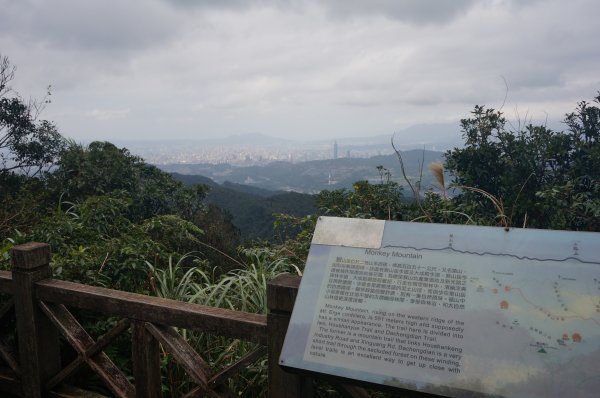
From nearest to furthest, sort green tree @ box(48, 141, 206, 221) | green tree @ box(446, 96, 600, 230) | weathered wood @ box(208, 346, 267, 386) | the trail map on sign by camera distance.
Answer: the trail map on sign
weathered wood @ box(208, 346, 267, 386)
green tree @ box(446, 96, 600, 230)
green tree @ box(48, 141, 206, 221)

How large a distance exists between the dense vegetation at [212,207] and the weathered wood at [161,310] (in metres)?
0.46

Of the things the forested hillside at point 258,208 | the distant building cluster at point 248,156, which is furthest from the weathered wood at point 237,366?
the distant building cluster at point 248,156

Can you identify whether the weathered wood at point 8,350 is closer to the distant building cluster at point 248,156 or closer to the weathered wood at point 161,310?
the weathered wood at point 161,310

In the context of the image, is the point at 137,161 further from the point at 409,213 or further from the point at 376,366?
the point at 376,366

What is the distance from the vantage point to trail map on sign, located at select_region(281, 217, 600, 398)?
1247mm

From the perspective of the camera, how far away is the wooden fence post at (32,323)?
2.26 meters

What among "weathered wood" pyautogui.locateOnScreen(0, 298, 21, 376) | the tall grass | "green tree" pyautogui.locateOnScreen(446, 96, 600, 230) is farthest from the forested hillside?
"weathered wood" pyautogui.locateOnScreen(0, 298, 21, 376)

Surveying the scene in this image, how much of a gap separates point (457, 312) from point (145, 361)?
1361mm

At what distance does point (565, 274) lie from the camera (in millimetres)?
1339

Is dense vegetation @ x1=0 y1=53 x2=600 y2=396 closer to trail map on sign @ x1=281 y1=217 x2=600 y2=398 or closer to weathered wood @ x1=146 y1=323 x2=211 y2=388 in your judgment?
weathered wood @ x1=146 y1=323 x2=211 y2=388

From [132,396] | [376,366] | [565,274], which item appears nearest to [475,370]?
[376,366]

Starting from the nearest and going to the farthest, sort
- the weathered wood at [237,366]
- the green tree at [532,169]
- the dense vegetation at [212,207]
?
the weathered wood at [237,366] < the dense vegetation at [212,207] < the green tree at [532,169]

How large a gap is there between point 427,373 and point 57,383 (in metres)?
1.85

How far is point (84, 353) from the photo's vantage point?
2.14 metres
